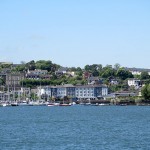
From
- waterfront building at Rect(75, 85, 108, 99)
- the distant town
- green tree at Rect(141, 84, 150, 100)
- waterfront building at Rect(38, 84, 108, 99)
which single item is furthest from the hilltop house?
green tree at Rect(141, 84, 150, 100)

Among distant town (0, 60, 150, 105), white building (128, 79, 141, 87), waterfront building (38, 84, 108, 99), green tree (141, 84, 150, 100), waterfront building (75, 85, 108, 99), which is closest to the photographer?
green tree (141, 84, 150, 100)

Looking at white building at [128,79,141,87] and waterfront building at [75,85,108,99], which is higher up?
white building at [128,79,141,87]

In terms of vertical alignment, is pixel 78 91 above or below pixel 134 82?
below

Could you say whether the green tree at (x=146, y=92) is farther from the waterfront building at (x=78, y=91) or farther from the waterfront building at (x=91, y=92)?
the waterfront building at (x=78, y=91)

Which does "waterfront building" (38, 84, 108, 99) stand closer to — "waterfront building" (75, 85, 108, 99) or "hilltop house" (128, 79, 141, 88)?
"waterfront building" (75, 85, 108, 99)

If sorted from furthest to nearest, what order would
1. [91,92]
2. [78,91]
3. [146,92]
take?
[78,91], [91,92], [146,92]

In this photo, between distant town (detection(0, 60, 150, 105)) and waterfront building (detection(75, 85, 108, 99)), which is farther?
waterfront building (detection(75, 85, 108, 99))

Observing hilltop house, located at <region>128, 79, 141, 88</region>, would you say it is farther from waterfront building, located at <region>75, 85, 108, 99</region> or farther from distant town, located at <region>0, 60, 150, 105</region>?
waterfront building, located at <region>75, 85, 108, 99</region>

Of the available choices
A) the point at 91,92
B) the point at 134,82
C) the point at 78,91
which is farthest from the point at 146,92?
the point at 134,82

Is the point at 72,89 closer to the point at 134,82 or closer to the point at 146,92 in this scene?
the point at 134,82

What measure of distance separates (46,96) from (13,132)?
120122 millimetres

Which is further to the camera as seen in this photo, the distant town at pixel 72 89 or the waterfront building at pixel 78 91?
the waterfront building at pixel 78 91

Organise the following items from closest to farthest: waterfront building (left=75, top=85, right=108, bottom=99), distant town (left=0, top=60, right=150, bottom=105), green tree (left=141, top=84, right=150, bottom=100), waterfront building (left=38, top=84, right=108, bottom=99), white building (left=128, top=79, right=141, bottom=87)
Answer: green tree (left=141, top=84, right=150, bottom=100), distant town (left=0, top=60, right=150, bottom=105), waterfront building (left=75, top=85, right=108, bottom=99), waterfront building (left=38, top=84, right=108, bottom=99), white building (left=128, top=79, right=141, bottom=87)

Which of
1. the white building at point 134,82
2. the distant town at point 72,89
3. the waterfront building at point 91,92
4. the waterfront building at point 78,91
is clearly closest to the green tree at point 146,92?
the distant town at point 72,89
